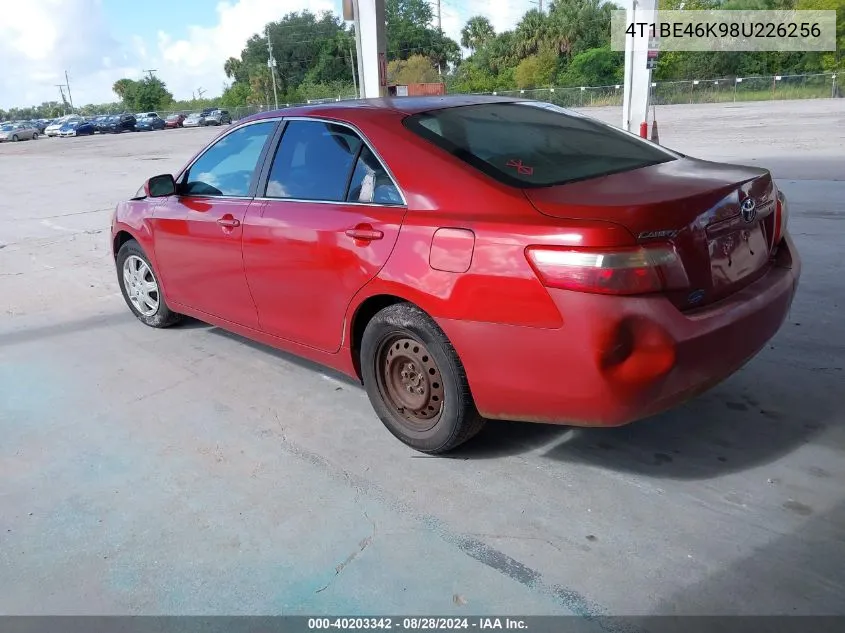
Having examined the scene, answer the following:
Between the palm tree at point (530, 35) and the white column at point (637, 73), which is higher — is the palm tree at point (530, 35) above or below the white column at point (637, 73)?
above

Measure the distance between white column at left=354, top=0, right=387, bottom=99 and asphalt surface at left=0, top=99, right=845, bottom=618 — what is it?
889 centimetres

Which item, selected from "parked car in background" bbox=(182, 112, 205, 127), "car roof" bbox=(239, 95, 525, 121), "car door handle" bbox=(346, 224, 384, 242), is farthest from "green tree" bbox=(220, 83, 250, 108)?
"car door handle" bbox=(346, 224, 384, 242)

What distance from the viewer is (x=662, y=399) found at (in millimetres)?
2717

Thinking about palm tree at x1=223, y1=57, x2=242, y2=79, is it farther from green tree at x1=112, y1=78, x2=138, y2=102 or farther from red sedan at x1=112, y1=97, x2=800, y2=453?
red sedan at x1=112, y1=97, x2=800, y2=453

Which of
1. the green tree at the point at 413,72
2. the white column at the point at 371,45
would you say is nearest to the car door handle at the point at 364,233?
the white column at the point at 371,45

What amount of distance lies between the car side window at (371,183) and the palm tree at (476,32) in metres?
86.5

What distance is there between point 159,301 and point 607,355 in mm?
3873

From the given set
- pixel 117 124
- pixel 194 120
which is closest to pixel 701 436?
pixel 117 124

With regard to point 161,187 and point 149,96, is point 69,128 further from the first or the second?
point 161,187

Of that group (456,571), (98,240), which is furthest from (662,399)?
(98,240)

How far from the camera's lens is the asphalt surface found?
8.14 feet

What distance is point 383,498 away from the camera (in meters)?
3.06

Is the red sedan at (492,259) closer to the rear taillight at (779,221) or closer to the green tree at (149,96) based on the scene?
the rear taillight at (779,221)

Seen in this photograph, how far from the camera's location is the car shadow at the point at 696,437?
10.4ft
